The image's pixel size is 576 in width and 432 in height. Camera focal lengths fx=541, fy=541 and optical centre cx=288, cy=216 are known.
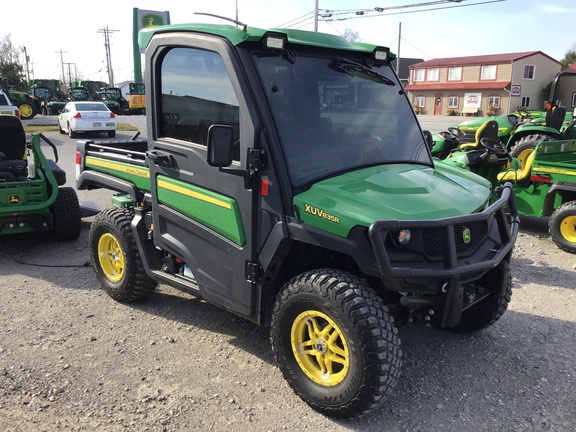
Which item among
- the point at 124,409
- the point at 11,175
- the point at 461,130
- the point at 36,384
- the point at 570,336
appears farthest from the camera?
the point at 461,130

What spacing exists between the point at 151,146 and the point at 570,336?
3657 millimetres

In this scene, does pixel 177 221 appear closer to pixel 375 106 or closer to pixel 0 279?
pixel 375 106

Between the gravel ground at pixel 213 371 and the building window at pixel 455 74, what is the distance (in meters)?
48.9

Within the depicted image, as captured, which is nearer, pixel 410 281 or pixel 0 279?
pixel 410 281

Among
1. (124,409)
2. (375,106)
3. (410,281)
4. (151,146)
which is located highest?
(375,106)

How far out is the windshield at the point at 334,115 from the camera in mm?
3334

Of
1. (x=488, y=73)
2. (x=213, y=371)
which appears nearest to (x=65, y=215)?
(x=213, y=371)

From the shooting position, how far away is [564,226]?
22.4 ft

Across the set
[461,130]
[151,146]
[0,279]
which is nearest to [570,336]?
[151,146]

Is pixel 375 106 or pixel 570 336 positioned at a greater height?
pixel 375 106

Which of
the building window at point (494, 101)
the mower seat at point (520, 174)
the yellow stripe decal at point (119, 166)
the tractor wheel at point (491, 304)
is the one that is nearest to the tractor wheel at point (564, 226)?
the mower seat at point (520, 174)

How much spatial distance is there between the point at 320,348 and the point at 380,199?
962 mm

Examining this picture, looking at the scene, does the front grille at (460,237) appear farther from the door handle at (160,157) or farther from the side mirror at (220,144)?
the door handle at (160,157)

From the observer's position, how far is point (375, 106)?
150 inches
